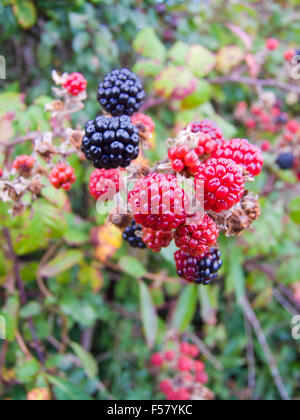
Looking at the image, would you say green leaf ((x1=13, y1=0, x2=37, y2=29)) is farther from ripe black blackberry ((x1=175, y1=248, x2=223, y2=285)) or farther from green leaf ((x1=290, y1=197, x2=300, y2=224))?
green leaf ((x1=290, y1=197, x2=300, y2=224))

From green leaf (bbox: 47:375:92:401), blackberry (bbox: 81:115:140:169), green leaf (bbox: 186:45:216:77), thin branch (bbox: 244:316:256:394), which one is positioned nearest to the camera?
blackberry (bbox: 81:115:140:169)

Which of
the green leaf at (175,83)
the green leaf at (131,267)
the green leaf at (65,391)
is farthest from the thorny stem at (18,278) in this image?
the green leaf at (175,83)

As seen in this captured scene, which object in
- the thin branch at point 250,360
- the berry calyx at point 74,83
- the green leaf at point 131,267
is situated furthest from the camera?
the thin branch at point 250,360

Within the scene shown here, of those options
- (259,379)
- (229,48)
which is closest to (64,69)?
(229,48)

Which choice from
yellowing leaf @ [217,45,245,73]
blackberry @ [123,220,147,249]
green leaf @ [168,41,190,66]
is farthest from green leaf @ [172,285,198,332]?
yellowing leaf @ [217,45,245,73]

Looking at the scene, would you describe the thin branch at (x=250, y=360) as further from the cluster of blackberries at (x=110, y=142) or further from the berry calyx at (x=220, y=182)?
the cluster of blackberries at (x=110, y=142)

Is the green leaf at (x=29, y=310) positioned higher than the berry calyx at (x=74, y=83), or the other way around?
the berry calyx at (x=74, y=83)

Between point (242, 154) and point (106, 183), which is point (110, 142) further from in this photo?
point (242, 154)
